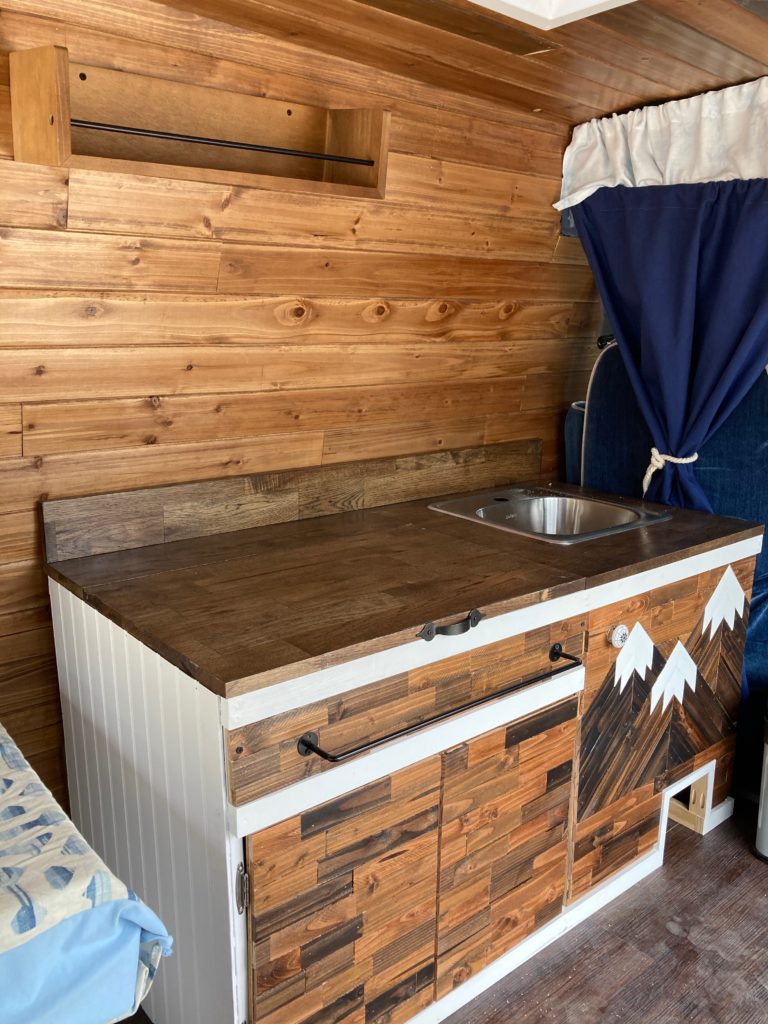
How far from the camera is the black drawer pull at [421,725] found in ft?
4.54

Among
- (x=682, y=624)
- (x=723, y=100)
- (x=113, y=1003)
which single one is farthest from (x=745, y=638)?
(x=113, y=1003)

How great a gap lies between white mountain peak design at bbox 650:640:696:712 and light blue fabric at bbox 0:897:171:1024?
141 centimetres

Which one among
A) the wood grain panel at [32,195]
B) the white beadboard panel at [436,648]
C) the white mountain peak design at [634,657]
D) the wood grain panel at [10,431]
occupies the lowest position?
the white mountain peak design at [634,657]

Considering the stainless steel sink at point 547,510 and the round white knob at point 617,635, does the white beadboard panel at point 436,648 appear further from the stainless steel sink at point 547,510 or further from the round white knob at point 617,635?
the stainless steel sink at point 547,510

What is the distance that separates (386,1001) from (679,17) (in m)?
1.92

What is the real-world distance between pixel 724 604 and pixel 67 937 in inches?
71.4

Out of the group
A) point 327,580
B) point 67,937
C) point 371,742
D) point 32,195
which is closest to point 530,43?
point 32,195

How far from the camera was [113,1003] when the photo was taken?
39.8 inches

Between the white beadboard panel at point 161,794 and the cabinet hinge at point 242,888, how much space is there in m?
0.01

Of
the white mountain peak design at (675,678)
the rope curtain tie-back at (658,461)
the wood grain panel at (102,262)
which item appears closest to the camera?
the wood grain panel at (102,262)

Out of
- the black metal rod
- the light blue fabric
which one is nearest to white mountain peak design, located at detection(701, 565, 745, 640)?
the black metal rod

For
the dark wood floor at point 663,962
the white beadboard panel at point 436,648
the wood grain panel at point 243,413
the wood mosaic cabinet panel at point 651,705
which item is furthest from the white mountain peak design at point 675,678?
the wood grain panel at point 243,413

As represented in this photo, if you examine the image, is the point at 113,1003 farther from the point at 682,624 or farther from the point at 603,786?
the point at 682,624

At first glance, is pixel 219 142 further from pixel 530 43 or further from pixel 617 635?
pixel 617 635
